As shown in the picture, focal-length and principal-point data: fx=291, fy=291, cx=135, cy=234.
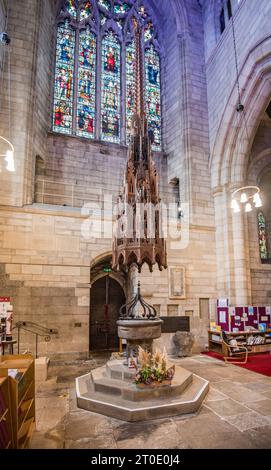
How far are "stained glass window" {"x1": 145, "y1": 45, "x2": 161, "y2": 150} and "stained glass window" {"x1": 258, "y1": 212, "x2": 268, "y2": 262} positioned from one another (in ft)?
15.5

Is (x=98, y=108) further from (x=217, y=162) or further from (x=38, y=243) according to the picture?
(x=38, y=243)

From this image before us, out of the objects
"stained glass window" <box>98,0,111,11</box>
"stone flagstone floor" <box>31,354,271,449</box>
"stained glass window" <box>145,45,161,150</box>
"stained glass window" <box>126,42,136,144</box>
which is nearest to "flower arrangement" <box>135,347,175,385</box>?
"stone flagstone floor" <box>31,354,271,449</box>

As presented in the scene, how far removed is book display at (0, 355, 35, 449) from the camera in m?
2.60

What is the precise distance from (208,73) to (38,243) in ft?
28.4

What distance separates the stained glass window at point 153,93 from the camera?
11573 mm

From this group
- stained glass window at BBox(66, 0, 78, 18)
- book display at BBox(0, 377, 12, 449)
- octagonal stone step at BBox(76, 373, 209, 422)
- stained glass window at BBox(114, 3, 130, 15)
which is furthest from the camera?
stained glass window at BBox(114, 3, 130, 15)

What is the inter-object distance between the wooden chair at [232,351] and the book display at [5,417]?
225 inches

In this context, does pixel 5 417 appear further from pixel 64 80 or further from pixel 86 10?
pixel 86 10

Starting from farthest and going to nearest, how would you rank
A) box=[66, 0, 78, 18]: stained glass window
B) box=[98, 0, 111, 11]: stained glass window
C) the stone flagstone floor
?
1. box=[98, 0, 111, 11]: stained glass window
2. box=[66, 0, 78, 18]: stained glass window
3. the stone flagstone floor

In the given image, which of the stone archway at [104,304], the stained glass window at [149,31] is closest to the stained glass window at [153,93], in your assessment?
the stained glass window at [149,31]

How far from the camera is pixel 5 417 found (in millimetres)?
2492

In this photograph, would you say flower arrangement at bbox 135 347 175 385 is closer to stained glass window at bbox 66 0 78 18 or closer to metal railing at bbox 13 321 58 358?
metal railing at bbox 13 321 58 358

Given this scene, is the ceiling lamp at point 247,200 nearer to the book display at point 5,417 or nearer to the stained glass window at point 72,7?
the book display at point 5,417

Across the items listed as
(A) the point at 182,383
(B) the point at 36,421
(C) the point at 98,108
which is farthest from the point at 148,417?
(C) the point at 98,108
